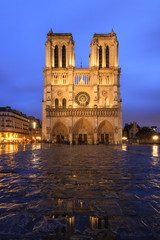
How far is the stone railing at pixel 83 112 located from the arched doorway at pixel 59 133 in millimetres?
2702

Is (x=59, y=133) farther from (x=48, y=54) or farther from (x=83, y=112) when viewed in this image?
(x=48, y=54)

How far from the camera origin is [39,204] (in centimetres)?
260

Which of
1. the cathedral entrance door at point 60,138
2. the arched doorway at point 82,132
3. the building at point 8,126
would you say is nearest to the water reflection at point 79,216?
the arched doorway at point 82,132

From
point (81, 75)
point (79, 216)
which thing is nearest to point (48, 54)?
point (81, 75)

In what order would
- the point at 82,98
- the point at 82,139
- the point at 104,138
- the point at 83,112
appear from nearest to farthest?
the point at 83,112, the point at 104,138, the point at 82,139, the point at 82,98

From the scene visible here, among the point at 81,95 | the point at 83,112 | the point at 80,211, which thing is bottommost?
the point at 80,211

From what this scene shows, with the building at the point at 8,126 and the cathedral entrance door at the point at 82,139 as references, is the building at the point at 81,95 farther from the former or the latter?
the building at the point at 8,126

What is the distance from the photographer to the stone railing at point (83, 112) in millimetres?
45406

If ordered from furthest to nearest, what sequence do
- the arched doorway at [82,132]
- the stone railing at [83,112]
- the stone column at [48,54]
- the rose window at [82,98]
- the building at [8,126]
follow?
1. the building at [8,126]
2. the rose window at [82,98]
3. the stone column at [48,54]
4. the arched doorway at [82,132]
5. the stone railing at [83,112]

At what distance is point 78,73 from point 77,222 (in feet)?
157

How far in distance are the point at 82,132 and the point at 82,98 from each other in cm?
844

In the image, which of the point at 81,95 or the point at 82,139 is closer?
the point at 82,139

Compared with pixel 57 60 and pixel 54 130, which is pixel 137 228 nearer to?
pixel 54 130

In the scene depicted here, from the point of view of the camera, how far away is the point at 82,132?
47125mm
